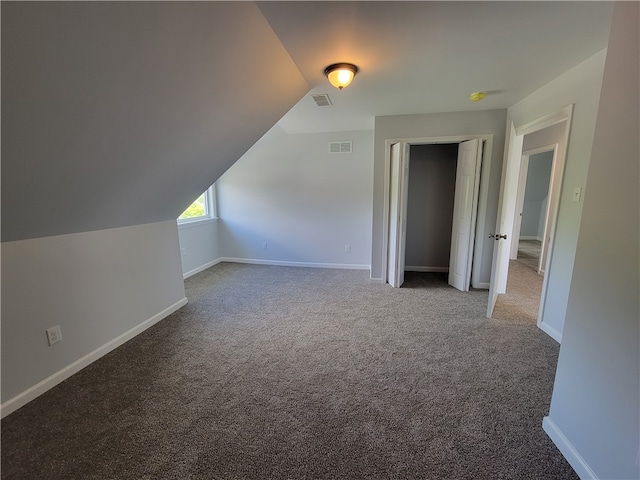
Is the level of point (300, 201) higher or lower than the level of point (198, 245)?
higher

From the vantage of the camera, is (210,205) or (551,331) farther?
(210,205)

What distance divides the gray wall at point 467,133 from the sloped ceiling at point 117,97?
169 cm

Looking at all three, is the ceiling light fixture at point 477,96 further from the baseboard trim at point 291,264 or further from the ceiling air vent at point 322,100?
the baseboard trim at point 291,264

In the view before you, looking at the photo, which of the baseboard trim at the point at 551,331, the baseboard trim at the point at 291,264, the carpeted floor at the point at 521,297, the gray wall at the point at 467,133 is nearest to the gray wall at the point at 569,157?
the baseboard trim at the point at 551,331

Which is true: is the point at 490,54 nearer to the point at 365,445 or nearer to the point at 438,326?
the point at 438,326

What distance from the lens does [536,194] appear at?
23.9 ft

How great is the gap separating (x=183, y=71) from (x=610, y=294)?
2396mm

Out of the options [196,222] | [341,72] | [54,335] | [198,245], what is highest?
[341,72]

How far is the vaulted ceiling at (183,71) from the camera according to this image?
111cm

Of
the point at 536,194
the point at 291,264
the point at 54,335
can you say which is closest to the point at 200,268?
the point at 291,264

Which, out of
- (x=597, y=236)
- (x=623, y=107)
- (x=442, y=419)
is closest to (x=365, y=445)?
(x=442, y=419)

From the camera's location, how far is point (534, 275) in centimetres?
428

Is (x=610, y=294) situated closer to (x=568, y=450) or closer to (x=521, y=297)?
(x=568, y=450)

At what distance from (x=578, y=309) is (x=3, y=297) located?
3187 millimetres
